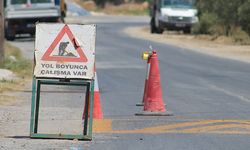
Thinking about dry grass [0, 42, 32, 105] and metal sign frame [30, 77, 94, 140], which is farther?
dry grass [0, 42, 32, 105]

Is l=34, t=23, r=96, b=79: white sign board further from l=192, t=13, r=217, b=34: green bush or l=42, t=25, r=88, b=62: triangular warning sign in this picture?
l=192, t=13, r=217, b=34: green bush

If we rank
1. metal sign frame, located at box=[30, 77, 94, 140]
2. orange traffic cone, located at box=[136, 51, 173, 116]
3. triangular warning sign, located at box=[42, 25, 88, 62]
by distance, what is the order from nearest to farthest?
1. triangular warning sign, located at box=[42, 25, 88, 62]
2. metal sign frame, located at box=[30, 77, 94, 140]
3. orange traffic cone, located at box=[136, 51, 173, 116]

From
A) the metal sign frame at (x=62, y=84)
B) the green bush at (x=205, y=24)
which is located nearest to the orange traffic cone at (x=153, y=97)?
the metal sign frame at (x=62, y=84)

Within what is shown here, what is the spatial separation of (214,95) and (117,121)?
492 centimetres

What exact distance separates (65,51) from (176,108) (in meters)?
4.58

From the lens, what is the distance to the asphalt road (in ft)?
34.2

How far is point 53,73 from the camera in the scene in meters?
10.5

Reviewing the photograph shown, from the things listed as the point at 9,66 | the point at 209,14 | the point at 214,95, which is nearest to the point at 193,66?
the point at 9,66

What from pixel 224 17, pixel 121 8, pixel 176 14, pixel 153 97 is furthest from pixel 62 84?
pixel 121 8

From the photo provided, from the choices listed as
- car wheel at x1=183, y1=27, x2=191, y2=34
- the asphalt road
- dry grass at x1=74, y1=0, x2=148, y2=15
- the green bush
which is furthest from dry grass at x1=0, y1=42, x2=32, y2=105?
dry grass at x1=74, y1=0, x2=148, y2=15

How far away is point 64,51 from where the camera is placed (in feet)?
34.2

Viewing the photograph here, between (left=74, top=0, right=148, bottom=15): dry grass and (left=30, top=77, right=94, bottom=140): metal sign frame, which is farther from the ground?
(left=30, top=77, right=94, bottom=140): metal sign frame

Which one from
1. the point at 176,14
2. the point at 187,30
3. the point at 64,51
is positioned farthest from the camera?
the point at 187,30

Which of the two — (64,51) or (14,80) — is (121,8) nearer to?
(14,80)
